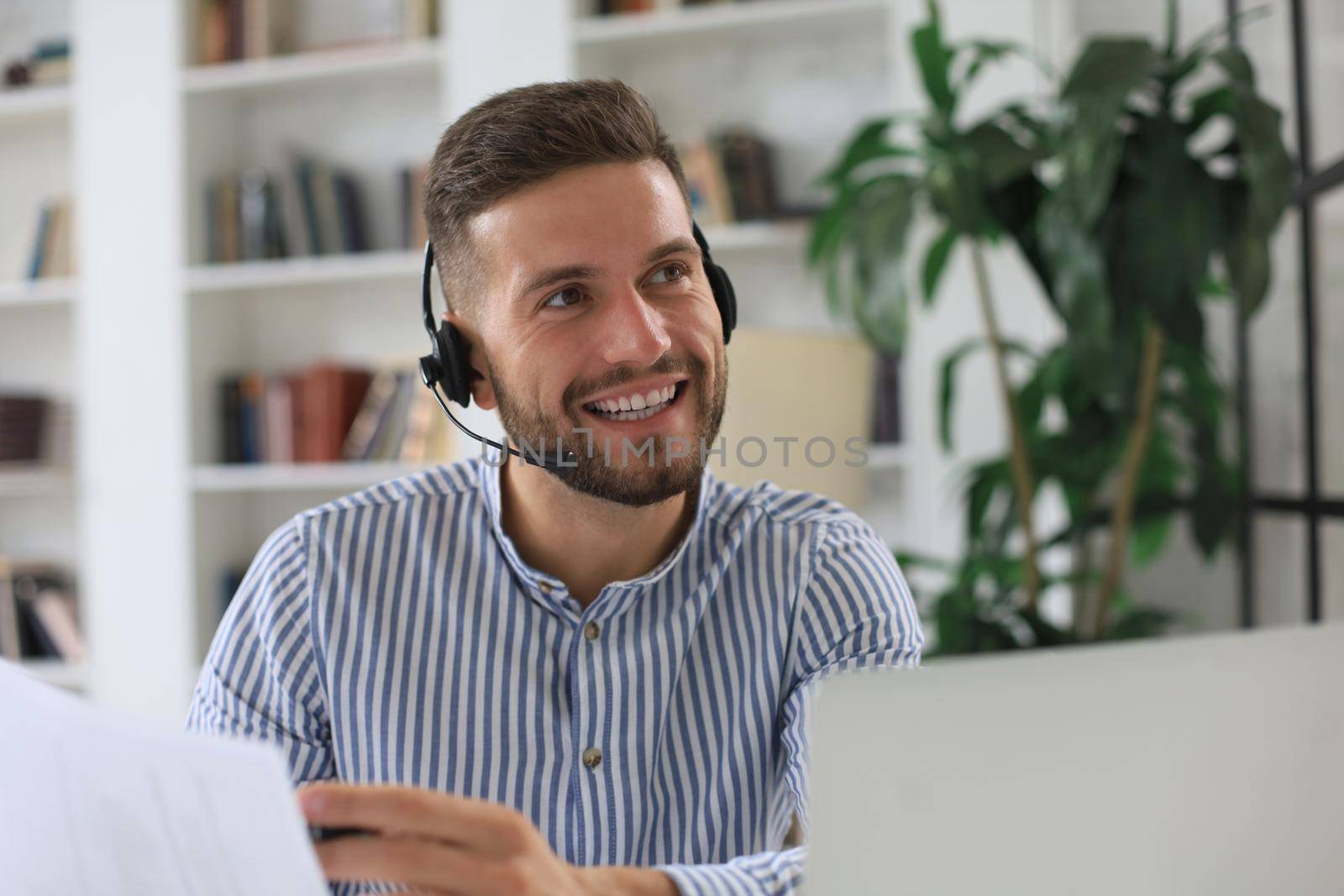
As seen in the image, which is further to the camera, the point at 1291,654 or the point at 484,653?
the point at 484,653

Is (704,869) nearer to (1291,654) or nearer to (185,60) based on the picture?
(1291,654)

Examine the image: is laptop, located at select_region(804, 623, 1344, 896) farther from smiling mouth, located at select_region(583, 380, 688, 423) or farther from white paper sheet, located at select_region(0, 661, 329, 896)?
smiling mouth, located at select_region(583, 380, 688, 423)

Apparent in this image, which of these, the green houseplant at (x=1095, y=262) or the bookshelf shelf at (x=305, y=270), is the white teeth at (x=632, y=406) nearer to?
the green houseplant at (x=1095, y=262)

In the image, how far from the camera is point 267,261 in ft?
10.1

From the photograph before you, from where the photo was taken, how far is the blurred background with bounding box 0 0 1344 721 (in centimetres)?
165

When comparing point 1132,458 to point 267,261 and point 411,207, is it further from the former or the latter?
point 267,261

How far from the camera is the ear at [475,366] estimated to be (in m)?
0.94

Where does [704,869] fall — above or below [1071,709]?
below

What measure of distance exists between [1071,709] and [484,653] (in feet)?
1.85

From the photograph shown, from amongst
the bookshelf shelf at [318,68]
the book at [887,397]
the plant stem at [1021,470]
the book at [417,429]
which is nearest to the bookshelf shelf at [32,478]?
the book at [417,429]

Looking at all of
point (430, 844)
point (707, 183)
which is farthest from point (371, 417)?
point (430, 844)

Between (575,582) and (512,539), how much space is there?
68 mm

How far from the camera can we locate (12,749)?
1.50ft

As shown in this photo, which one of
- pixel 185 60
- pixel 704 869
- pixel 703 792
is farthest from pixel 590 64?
pixel 704 869
